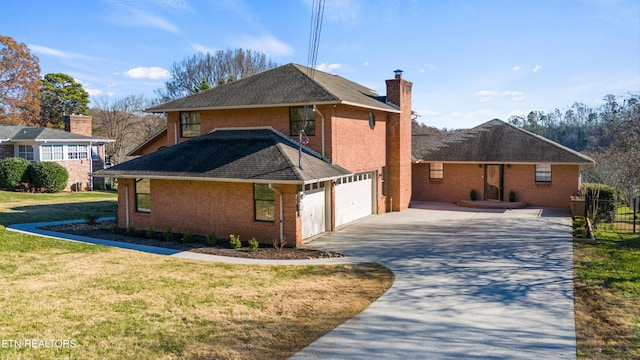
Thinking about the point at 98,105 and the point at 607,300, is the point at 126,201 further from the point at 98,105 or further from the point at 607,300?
the point at 98,105

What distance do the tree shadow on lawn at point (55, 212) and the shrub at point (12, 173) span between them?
23.8 feet

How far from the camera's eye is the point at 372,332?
9.12 meters

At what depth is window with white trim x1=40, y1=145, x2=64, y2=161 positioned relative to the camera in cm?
3519

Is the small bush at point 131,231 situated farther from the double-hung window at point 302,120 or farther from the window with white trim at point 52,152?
the window with white trim at point 52,152

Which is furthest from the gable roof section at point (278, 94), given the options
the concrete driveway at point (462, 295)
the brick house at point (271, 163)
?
the concrete driveway at point (462, 295)

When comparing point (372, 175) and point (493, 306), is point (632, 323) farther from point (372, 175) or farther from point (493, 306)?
point (372, 175)

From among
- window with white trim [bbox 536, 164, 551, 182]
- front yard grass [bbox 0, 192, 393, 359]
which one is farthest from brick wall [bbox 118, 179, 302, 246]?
window with white trim [bbox 536, 164, 551, 182]

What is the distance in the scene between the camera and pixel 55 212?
24562 mm

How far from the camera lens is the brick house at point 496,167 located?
26375 millimetres

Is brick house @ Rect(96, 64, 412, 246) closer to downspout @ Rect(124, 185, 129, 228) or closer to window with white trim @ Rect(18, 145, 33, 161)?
downspout @ Rect(124, 185, 129, 228)

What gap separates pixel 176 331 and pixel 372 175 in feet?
55.0

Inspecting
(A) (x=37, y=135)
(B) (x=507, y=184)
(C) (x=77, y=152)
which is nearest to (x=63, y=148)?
(C) (x=77, y=152)

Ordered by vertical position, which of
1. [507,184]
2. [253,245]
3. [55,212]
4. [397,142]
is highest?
[397,142]

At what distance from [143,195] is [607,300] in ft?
55.5
